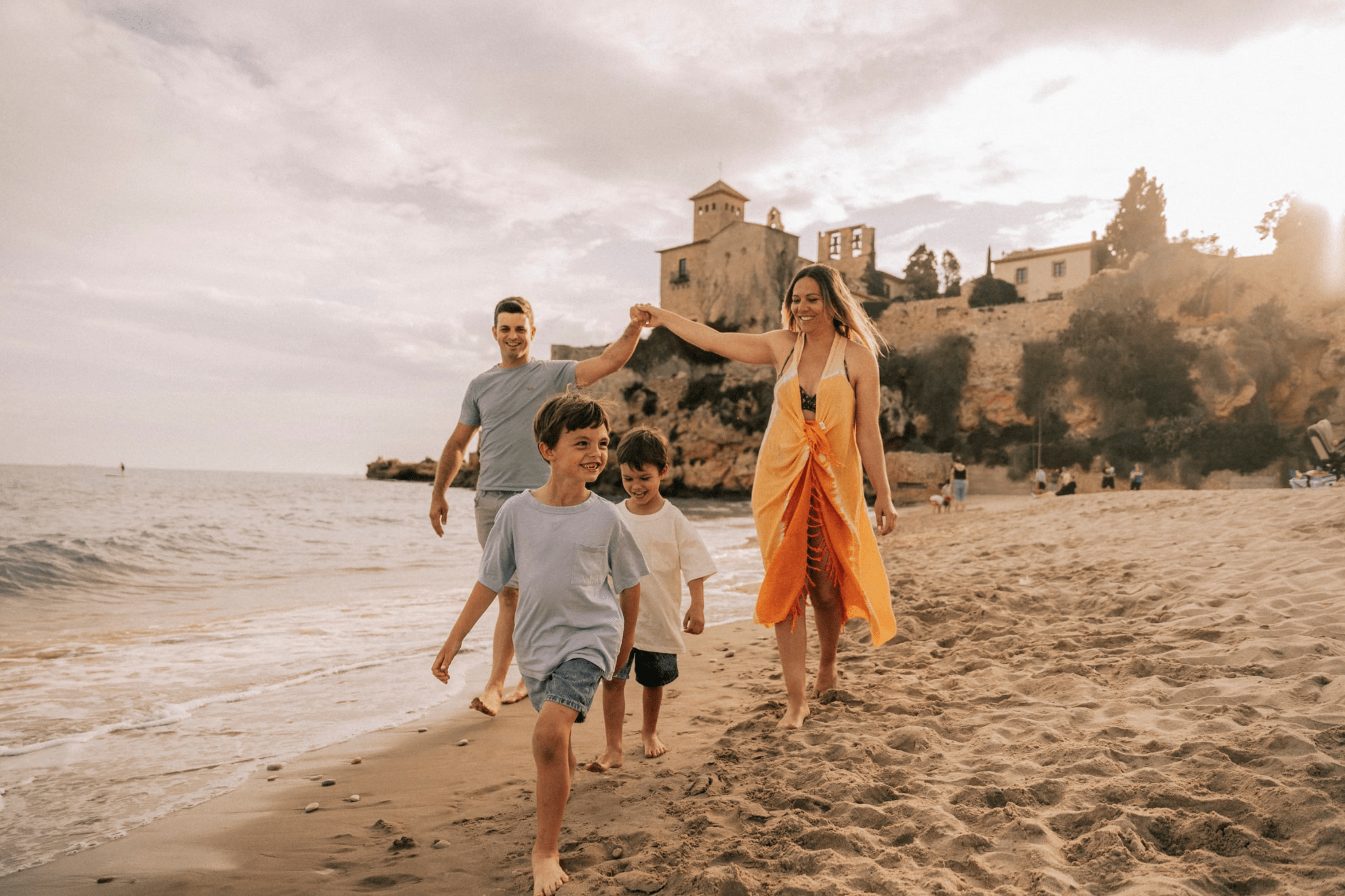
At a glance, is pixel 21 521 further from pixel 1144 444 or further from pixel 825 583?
pixel 1144 444

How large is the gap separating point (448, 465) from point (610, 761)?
6.64 ft

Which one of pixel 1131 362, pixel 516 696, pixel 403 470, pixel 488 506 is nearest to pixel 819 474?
pixel 488 506

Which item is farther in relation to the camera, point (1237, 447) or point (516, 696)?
point (1237, 447)

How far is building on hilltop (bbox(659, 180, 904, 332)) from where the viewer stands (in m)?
40.8

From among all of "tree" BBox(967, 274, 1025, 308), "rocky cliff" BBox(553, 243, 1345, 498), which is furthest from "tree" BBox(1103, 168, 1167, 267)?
"rocky cliff" BBox(553, 243, 1345, 498)

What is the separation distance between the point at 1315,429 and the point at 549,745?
57.2 ft

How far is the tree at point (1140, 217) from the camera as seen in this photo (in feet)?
128

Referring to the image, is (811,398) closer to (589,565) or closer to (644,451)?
(644,451)

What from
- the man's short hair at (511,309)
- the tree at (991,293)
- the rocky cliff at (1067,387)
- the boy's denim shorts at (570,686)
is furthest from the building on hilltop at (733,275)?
the boy's denim shorts at (570,686)

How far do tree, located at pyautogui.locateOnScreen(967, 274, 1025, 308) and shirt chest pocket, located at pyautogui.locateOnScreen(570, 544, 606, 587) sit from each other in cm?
3906

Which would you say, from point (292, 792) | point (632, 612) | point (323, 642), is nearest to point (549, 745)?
point (632, 612)

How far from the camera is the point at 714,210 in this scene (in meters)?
48.2

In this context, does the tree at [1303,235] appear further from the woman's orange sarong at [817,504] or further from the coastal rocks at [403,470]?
the coastal rocks at [403,470]

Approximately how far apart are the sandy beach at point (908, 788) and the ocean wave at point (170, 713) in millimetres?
1178
